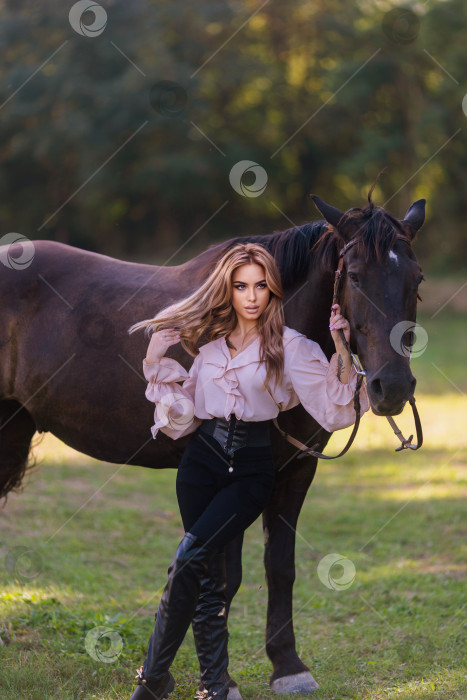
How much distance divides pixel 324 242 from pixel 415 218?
0.41 metres

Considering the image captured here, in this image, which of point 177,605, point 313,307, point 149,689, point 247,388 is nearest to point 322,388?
point 247,388

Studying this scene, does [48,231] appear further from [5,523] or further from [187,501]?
[187,501]

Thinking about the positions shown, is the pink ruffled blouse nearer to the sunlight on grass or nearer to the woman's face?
the woman's face

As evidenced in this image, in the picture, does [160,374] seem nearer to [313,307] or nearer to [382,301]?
[313,307]

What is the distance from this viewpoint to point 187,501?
10.8 ft

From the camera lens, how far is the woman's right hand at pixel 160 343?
129 inches

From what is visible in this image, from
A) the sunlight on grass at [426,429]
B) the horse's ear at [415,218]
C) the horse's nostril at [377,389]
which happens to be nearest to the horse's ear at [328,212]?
the horse's ear at [415,218]

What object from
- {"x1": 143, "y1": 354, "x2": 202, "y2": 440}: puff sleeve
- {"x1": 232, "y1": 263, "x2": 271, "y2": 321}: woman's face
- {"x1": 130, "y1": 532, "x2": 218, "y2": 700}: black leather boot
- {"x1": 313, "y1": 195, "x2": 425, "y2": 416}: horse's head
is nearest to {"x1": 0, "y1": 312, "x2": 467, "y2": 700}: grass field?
{"x1": 130, "y1": 532, "x2": 218, "y2": 700}: black leather boot

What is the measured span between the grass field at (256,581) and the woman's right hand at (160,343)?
1.60m

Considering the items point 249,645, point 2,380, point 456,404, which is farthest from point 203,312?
point 456,404

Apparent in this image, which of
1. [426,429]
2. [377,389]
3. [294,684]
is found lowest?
[294,684]

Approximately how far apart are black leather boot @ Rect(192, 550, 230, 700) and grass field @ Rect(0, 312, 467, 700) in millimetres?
564

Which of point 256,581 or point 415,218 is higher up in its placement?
point 415,218

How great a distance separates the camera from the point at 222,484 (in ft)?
10.8
